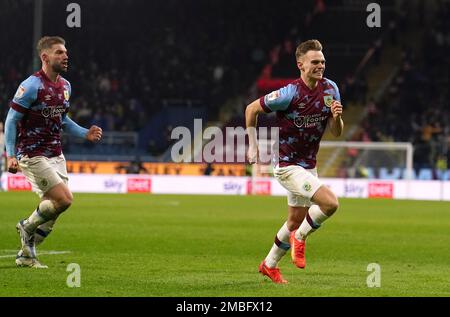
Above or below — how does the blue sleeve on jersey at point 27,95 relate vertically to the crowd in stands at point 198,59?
below

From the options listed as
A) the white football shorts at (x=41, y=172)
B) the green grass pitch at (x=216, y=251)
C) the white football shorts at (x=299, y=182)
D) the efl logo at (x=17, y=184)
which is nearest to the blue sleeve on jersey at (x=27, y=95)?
the white football shorts at (x=41, y=172)

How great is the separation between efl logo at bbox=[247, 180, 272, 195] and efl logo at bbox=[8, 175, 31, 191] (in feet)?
25.5

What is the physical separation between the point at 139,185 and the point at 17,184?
4292 mm

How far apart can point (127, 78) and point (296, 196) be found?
108 ft

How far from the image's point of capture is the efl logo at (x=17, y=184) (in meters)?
35.1

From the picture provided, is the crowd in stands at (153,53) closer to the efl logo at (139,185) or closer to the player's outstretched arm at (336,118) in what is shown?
the efl logo at (139,185)

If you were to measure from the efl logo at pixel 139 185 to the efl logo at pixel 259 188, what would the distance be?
141 inches

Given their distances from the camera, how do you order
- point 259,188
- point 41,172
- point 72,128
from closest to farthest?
point 41,172, point 72,128, point 259,188

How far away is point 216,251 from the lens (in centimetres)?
1490

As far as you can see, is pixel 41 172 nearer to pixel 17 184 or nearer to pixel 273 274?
pixel 273 274

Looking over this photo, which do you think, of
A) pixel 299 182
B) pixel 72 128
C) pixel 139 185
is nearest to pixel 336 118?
pixel 299 182
